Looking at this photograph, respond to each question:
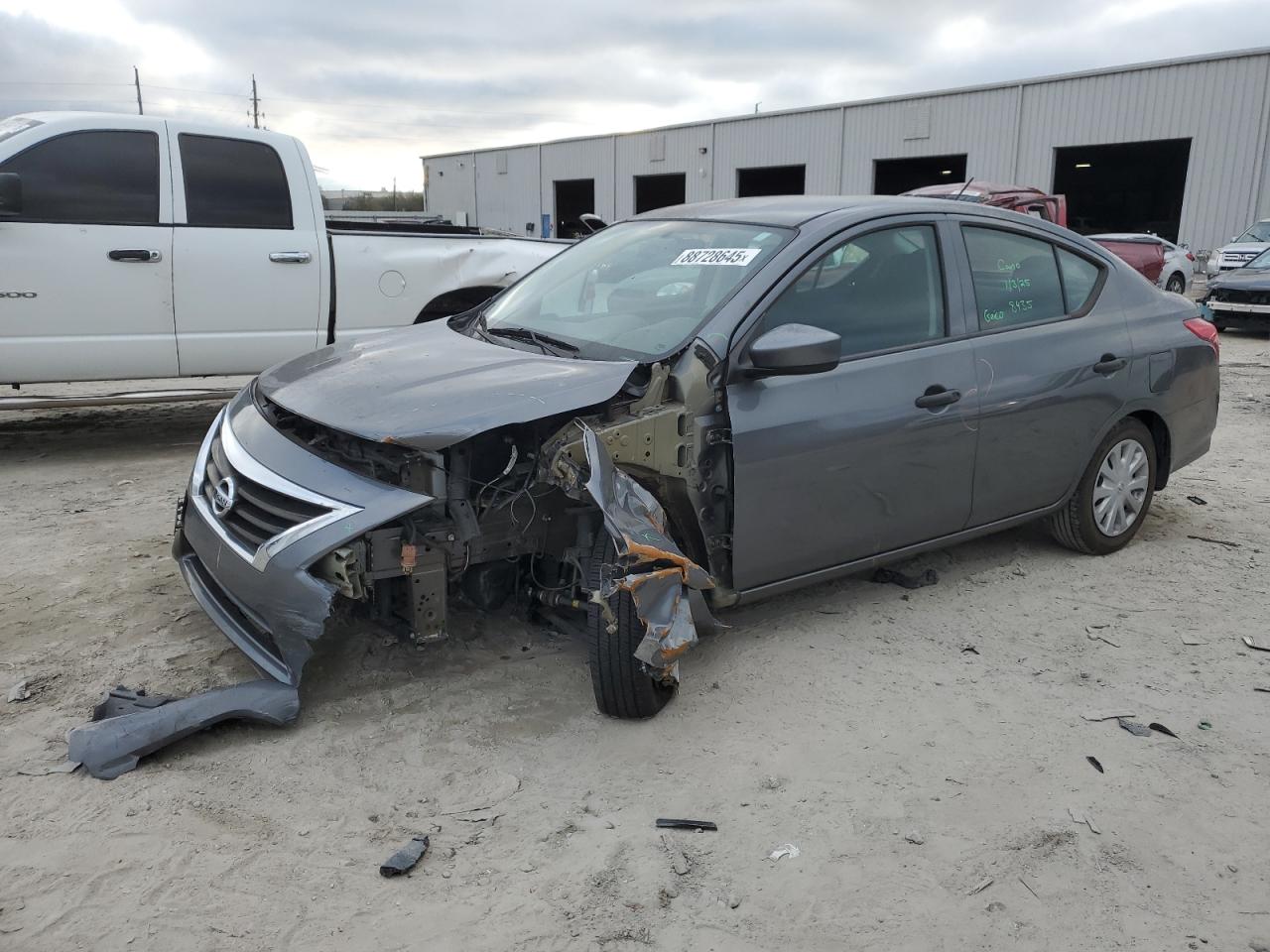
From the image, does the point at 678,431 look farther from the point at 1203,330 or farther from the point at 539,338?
the point at 1203,330

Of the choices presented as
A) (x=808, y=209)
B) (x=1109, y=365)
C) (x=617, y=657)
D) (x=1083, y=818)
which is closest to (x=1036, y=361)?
(x=1109, y=365)

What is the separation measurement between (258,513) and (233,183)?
413 cm

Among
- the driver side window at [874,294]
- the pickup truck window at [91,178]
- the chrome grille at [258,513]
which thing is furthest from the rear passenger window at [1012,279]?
the pickup truck window at [91,178]

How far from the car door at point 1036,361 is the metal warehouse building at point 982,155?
61.0ft

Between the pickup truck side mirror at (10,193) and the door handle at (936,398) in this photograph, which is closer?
the door handle at (936,398)

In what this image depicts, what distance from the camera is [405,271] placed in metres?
7.18

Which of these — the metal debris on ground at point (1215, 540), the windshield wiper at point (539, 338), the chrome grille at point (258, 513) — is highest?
the windshield wiper at point (539, 338)

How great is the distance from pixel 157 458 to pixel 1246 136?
27.3m

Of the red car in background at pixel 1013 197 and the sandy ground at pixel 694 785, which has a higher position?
the red car in background at pixel 1013 197

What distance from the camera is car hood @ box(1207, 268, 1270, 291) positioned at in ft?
46.1

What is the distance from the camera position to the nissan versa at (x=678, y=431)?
316 cm

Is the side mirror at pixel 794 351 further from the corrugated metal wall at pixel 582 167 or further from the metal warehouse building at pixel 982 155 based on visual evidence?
the corrugated metal wall at pixel 582 167

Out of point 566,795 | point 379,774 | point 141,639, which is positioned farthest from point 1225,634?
point 141,639

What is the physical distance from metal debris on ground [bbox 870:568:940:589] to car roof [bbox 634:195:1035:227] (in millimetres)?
1663
